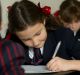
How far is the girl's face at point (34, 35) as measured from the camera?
1018 mm

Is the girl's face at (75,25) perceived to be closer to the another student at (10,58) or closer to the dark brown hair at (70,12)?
the dark brown hair at (70,12)

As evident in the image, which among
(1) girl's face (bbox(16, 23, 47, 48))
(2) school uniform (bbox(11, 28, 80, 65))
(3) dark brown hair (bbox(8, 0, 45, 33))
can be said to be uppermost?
(3) dark brown hair (bbox(8, 0, 45, 33))

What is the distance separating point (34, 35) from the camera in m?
1.01

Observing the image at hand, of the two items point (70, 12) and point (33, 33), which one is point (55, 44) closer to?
point (33, 33)

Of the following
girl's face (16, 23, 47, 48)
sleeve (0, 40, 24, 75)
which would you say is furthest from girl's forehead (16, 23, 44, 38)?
sleeve (0, 40, 24, 75)

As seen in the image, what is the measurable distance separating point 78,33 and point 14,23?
0.76m

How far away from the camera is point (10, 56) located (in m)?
0.53

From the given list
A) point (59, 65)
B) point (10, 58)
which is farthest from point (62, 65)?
point (10, 58)

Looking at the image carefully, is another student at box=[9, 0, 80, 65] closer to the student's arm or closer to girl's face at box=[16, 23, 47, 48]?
girl's face at box=[16, 23, 47, 48]

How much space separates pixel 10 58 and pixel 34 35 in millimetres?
492

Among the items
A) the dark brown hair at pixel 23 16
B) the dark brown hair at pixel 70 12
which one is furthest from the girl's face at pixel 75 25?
the dark brown hair at pixel 23 16

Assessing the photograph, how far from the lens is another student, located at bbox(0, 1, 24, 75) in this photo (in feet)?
1.71

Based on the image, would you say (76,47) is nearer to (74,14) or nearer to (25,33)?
(25,33)

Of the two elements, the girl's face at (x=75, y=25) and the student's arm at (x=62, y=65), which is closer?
the student's arm at (x=62, y=65)
